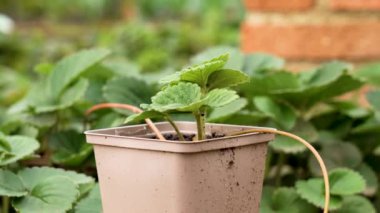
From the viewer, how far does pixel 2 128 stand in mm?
1134

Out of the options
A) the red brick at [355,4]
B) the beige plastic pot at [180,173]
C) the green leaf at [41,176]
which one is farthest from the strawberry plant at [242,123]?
the red brick at [355,4]

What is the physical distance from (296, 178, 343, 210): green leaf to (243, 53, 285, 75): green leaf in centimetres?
30

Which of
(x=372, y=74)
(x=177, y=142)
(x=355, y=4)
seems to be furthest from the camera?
(x=355, y=4)

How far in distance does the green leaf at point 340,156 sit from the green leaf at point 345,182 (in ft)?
0.41

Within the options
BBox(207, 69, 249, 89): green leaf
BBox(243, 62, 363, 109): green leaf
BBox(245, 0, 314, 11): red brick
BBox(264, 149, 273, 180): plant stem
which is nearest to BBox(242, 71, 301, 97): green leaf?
BBox(243, 62, 363, 109): green leaf

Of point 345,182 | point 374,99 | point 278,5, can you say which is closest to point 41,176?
point 345,182

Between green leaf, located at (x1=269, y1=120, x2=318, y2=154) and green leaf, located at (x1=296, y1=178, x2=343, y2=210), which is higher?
green leaf, located at (x1=269, y1=120, x2=318, y2=154)

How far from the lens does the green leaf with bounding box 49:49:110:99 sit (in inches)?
45.8

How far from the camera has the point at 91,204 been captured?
0.93 meters

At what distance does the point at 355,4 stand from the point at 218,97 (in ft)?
3.33

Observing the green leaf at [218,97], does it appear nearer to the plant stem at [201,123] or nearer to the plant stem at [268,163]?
the plant stem at [201,123]

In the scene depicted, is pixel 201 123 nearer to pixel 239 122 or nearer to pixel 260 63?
pixel 239 122

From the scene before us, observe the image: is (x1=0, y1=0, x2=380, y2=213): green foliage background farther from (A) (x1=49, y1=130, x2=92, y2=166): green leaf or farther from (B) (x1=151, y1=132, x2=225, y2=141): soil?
(B) (x1=151, y1=132, x2=225, y2=141): soil

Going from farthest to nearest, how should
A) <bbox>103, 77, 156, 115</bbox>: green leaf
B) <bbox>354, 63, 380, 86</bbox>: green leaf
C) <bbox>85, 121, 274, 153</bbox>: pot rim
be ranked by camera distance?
<bbox>354, 63, 380, 86</bbox>: green leaf < <bbox>103, 77, 156, 115</bbox>: green leaf < <bbox>85, 121, 274, 153</bbox>: pot rim
